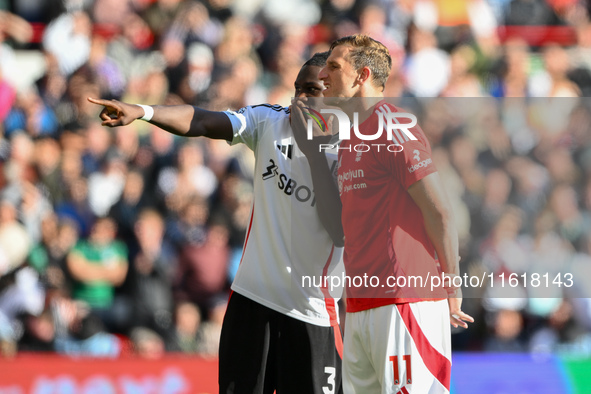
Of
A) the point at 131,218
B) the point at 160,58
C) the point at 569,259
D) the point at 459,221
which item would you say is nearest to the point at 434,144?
the point at 459,221

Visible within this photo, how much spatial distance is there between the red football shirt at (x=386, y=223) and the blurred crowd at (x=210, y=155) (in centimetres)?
141

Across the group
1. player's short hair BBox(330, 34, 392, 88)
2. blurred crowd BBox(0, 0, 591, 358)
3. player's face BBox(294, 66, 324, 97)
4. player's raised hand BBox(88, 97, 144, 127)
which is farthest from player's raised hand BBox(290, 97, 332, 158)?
blurred crowd BBox(0, 0, 591, 358)

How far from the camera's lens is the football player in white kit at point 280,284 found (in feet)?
14.7

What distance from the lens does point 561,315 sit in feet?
24.8

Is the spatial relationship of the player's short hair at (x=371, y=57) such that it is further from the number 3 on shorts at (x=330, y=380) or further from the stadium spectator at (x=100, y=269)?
the stadium spectator at (x=100, y=269)

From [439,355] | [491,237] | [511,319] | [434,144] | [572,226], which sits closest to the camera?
[439,355]

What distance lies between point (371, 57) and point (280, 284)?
1.33m

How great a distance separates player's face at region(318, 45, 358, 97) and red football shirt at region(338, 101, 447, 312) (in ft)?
0.73

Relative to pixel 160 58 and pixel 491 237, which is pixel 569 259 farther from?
pixel 160 58

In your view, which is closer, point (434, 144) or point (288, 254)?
point (288, 254)

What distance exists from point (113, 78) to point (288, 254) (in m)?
5.83

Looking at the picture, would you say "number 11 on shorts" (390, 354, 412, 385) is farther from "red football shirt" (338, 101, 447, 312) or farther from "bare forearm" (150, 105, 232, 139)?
"bare forearm" (150, 105, 232, 139)

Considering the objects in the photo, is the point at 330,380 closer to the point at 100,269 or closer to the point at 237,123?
the point at 237,123

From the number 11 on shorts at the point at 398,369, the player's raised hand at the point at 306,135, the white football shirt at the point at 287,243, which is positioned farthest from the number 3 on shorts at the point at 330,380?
the player's raised hand at the point at 306,135
